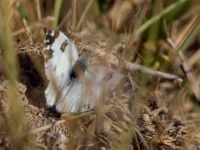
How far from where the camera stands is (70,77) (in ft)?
4.87

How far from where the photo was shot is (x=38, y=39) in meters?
1.72

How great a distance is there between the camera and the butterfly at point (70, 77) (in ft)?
4.69

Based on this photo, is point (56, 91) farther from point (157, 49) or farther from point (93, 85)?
point (157, 49)

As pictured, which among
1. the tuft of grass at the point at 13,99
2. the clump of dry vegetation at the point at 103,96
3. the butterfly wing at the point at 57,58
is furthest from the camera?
the butterfly wing at the point at 57,58

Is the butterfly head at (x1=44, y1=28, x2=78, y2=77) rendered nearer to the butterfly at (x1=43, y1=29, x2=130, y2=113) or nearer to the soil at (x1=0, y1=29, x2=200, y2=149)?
the butterfly at (x1=43, y1=29, x2=130, y2=113)

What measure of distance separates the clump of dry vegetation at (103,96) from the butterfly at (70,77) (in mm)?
39

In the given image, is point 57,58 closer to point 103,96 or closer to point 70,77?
point 70,77

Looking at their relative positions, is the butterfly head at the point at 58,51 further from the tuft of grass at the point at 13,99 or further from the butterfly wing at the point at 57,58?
the tuft of grass at the point at 13,99

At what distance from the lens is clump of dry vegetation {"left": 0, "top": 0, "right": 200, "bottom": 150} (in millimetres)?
1344

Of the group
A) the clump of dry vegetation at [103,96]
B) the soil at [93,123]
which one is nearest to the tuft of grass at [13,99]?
the clump of dry vegetation at [103,96]

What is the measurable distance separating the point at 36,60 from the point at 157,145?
1.39 ft

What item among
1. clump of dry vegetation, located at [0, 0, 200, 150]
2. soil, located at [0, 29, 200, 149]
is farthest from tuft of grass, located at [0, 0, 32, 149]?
soil, located at [0, 29, 200, 149]

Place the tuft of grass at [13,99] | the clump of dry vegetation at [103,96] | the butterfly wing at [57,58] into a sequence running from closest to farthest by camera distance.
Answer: the tuft of grass at [13,99] → the clump of dry vegetation at [103,96] → the butterfly wing at [57,58]

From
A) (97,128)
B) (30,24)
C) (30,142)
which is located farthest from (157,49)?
(30,142)
